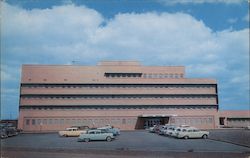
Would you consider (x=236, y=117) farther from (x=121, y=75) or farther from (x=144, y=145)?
(x=144, y=145)

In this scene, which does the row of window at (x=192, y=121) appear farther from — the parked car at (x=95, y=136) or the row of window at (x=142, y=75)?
the parked car at (x=95, y=136)

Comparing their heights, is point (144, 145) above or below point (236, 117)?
below

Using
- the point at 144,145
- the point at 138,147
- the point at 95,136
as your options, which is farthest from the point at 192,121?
the point at 138,147

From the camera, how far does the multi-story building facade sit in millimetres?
78125

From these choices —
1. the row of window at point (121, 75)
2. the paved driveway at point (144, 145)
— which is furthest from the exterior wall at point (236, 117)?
the paved driveway at point (144, 145)

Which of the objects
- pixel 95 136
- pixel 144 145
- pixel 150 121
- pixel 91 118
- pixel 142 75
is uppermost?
pixel 142 75

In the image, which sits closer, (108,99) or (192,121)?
(108,99)

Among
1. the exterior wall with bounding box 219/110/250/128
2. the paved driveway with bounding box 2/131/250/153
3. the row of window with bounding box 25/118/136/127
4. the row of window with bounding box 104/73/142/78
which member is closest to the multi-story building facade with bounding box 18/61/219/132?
the row of window with bounding box 25/118/136/127

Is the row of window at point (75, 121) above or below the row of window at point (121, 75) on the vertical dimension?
below

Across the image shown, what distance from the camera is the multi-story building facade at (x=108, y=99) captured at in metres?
78.1

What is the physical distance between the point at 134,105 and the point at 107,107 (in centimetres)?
673

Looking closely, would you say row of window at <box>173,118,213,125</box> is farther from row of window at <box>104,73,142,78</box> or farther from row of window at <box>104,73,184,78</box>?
row of window at <box>104,73,142,78</box>

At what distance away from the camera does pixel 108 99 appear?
79.3 m

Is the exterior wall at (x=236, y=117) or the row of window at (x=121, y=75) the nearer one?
the row of window at (x=121, y=75)
